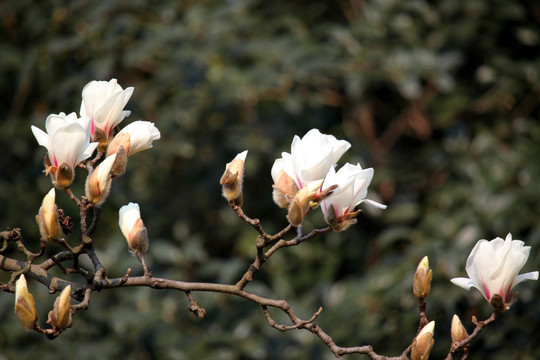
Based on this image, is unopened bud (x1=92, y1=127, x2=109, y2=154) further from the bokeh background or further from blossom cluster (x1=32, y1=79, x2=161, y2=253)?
the bokeh background

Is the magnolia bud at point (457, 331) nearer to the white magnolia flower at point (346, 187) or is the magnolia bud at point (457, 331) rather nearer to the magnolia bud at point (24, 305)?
the white magnolia flower at point (346, 187)

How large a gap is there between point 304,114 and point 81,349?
101 cm

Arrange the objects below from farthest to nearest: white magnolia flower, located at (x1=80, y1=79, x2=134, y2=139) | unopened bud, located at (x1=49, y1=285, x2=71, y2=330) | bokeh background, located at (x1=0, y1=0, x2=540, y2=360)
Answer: bokeh background, located at (x1=0, y1=0, x2=540, y2=360) < white magnolia flower, located at (x1=80, y1=79, x2=134, y2=139) < unopened bud, located at (x1=49, y1=285, x2=71, y2=330)

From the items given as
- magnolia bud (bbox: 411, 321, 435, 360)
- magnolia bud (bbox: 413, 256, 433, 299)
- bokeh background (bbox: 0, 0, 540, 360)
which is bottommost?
bokeh background (bbox: 0, 0, 540, 360)

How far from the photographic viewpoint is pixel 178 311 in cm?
Answer: 179

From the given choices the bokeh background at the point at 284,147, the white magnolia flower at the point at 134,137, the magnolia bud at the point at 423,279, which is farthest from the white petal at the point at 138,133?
the bokeh background at the point at 284,147

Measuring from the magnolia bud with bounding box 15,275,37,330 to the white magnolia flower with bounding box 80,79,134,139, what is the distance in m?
0.19

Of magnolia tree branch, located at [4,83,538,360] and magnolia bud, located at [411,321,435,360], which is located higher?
magnolia tree branch, located at [4,83,538,360]

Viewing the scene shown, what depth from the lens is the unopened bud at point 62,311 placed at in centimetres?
65

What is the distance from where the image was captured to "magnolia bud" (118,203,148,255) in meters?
0.77

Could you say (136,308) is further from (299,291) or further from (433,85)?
(433,85)

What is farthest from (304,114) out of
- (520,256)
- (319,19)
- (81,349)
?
(520,256)

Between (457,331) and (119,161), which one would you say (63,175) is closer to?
(119,161)

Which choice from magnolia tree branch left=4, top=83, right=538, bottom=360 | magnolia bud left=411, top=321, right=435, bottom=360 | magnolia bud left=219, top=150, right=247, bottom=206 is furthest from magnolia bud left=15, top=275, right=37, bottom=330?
magnolia bud left=411, top=321, right=435, bottom=360
